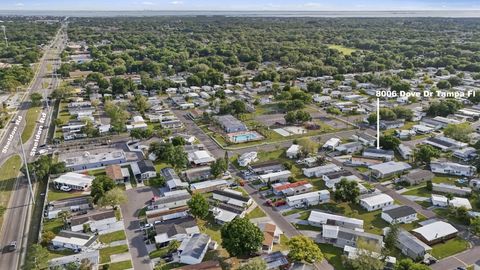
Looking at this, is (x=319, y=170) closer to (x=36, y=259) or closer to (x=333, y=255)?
(x=333, y=255)

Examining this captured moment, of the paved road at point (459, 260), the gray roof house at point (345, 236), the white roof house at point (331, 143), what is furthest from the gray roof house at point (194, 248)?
the white roof house at point (331, 143)

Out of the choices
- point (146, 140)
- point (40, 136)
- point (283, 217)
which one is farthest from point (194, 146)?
point (40, 136)

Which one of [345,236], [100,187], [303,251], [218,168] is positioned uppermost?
[100,187]

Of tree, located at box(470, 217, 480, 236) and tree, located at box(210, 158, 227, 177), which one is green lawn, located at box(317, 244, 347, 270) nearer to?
tree, located at box(470, 217, 480, 236)

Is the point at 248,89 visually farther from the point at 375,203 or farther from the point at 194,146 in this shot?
the point at 375,203

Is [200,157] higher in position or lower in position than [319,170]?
higher

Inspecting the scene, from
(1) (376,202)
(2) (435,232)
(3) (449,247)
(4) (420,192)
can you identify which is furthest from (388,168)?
(3) (449,247)

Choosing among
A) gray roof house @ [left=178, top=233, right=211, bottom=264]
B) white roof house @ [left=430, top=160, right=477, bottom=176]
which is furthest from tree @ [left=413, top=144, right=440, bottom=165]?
gray roof house @ [left=178, top=233, right=211, bottom=264]
